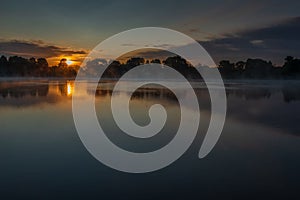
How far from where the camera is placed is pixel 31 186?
4.52 meters

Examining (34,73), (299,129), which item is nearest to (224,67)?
(34,73)

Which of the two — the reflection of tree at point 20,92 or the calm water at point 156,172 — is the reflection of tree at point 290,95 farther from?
the reflection of tree at point 20,92

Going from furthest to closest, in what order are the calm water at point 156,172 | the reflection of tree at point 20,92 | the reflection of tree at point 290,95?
1. the reflection of tree at point 20,92
2. the reflection of tree at point 290,95
3. the calm water at point 156,172

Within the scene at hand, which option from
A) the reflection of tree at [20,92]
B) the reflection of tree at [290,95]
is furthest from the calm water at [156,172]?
the reflection of tree at [20,92]

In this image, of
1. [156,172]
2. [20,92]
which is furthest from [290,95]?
[20,92]

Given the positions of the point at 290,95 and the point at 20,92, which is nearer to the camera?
the point at 290,95

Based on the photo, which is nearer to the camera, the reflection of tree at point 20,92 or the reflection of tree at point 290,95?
the reflection of tree at point 290,95

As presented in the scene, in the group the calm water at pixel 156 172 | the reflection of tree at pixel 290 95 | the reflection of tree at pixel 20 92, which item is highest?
the reflection of tree at pixel 290 95

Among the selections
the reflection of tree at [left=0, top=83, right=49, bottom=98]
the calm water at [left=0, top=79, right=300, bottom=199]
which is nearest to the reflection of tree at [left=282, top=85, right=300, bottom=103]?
the calm water at [left=0, top=79, right=300, bottom=199]

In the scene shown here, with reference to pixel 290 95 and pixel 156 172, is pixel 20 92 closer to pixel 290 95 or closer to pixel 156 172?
pixel 156 172

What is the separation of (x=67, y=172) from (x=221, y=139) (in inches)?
168

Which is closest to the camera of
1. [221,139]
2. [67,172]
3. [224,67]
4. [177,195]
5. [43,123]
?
[177,195]

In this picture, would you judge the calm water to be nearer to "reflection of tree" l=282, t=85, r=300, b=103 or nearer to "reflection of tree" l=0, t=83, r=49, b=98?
"reflection of tree" l=282, t=85, r=300, b=103

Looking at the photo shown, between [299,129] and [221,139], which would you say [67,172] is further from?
[299,129]
